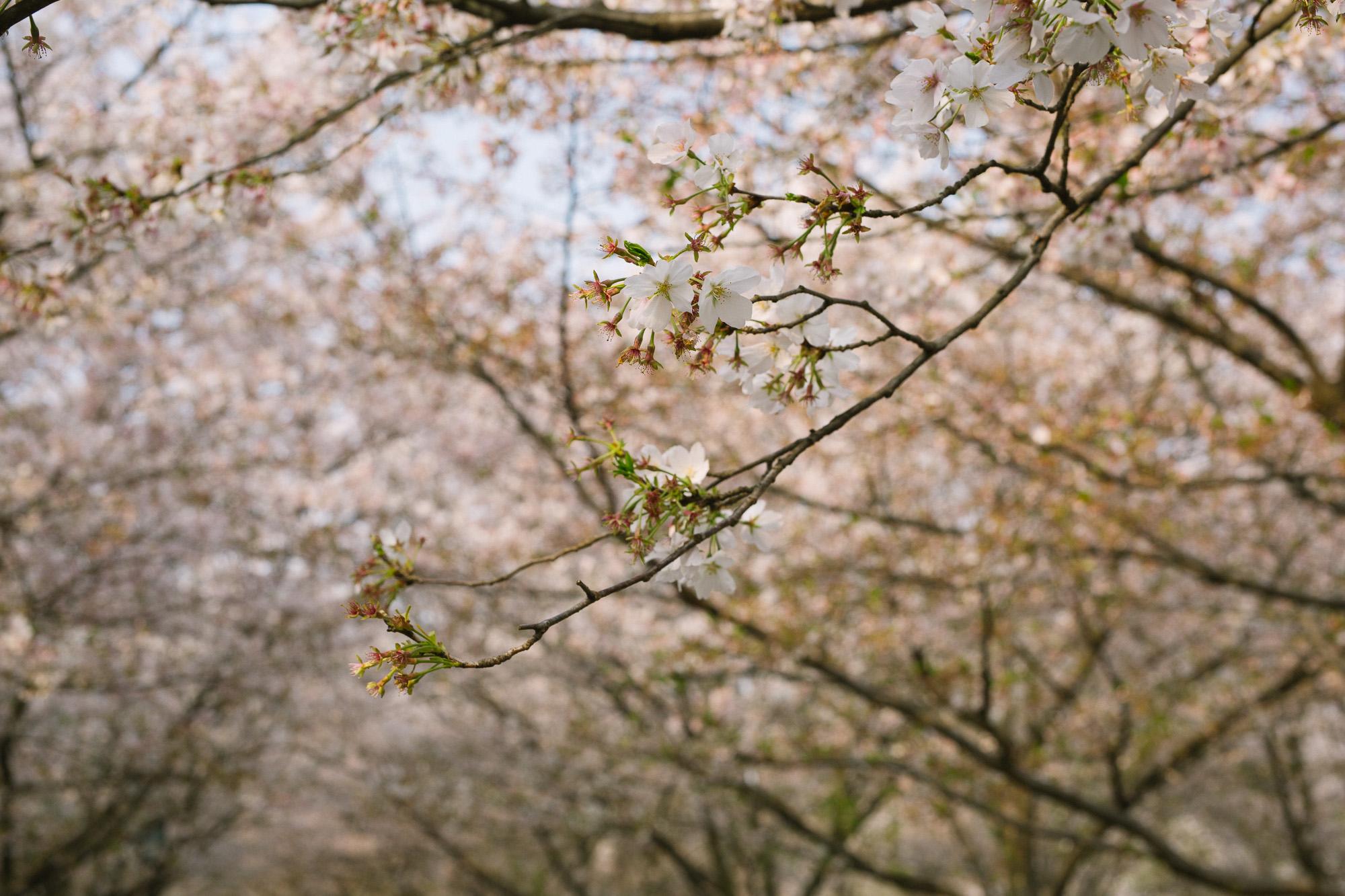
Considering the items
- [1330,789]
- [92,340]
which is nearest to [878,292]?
[92,340]

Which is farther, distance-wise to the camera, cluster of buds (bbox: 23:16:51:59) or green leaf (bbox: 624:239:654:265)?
cluster of buds (bbox: 23:16:51:59)

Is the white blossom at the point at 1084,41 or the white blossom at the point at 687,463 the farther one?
the white blossom at the point at 687,463

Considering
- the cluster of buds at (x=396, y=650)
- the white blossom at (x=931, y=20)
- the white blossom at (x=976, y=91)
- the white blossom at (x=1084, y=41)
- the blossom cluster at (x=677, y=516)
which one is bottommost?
the cluster of buds at (x=396, y=650)

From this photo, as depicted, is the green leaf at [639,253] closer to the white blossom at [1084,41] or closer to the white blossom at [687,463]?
the white blossom at [687,463]

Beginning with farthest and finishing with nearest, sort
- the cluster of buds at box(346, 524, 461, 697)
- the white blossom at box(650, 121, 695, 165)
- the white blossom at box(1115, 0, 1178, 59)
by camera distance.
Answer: the white blossom at box(650, 121, 695, 165) → the cluster of buds at box(346, 524, 461, 697) → the white blossom at box(1115, 0, 1178, 59)

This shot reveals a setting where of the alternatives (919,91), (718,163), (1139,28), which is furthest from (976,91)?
(718,163)

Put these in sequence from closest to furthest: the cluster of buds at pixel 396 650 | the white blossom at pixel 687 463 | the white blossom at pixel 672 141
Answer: the cluster of buds at pixel 396 650 → the white blossom at pixel 672 141 → the white blossom at pixel 687 463

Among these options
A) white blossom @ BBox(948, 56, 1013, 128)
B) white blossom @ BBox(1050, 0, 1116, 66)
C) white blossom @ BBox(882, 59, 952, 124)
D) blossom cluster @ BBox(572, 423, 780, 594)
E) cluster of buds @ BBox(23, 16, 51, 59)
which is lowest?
blossom cluster @ BBox(572, 423, 780, 594)

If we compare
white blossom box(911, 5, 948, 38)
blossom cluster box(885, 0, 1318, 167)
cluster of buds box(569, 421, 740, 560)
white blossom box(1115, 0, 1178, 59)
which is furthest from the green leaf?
white blossom box(1115, 0, 1178, 59)

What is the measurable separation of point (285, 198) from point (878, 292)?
4.84 meters

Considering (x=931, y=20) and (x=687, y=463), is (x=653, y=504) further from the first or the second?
(x=931, y=20)

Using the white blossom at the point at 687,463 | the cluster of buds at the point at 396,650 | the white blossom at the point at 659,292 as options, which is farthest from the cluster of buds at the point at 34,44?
the white blossom at the point at 687,463

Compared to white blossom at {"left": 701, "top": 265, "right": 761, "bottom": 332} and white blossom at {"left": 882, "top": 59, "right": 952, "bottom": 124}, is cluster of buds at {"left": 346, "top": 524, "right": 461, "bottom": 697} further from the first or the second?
white blossom at {"left": 882, "top": 59, "right": 952, "bottom": 124}

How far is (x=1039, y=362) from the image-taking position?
8406mm
